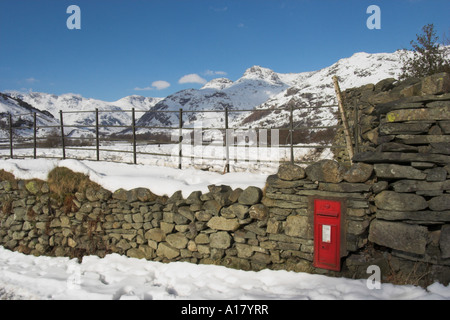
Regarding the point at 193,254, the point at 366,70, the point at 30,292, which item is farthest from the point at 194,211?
the point at 366,70

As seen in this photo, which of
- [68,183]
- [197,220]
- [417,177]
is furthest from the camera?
[68,183]

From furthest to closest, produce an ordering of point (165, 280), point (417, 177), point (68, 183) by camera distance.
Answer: point (68, 183) → point (165, 280) → point (417, 177)

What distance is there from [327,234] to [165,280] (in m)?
2.68

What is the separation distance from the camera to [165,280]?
486 centimetres

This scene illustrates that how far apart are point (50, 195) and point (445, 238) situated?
7466 mm

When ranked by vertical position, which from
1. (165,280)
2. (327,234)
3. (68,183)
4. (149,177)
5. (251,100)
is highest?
(251,100)

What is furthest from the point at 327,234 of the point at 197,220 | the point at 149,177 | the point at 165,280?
the point at 149,177

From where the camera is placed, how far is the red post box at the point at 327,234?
4223mm

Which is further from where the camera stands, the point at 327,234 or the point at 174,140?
the point at 174,140

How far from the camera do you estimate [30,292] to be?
4.54 meters

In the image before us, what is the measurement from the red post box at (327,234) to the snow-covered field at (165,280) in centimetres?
23

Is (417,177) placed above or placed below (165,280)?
above

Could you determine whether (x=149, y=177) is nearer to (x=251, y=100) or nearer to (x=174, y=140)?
(x=174, y=140)

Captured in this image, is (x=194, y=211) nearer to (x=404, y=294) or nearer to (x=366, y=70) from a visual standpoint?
(x=404, y=294)
